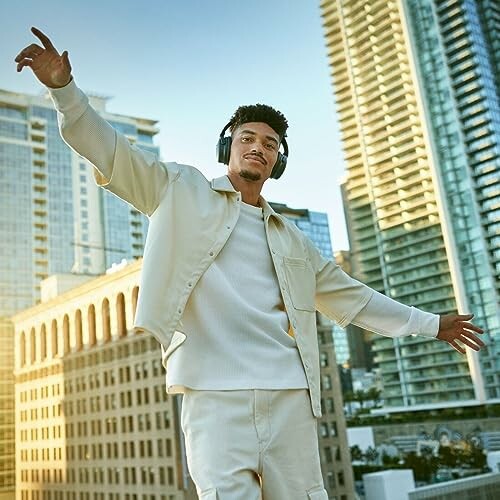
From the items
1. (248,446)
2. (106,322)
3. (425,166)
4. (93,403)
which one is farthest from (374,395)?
(248,446)

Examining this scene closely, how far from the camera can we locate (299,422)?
2.78 feet

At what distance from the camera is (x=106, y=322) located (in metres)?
24.8

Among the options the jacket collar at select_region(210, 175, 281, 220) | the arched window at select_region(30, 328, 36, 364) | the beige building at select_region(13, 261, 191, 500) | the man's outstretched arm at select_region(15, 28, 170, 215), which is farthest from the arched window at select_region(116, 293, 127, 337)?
the man's outstretched arm at select_region(15, 28, 170, 215)

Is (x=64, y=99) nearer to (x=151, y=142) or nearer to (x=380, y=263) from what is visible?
(x=380, y=263)

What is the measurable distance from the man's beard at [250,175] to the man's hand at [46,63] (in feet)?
0.98

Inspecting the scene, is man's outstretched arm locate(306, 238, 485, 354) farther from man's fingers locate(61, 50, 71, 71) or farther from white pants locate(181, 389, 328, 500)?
man's fingers locate(61, 50, 71, 71)

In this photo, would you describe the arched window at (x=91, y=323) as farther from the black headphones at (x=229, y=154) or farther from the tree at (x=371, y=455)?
the black headphones at (x=229, y=154)

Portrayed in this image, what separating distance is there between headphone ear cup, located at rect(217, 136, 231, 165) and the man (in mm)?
52

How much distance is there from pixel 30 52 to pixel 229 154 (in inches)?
14.9

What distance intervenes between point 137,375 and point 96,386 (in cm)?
314

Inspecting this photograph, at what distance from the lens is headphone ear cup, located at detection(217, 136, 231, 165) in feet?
3.41

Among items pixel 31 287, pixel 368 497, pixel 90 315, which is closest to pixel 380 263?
pixel 368 497

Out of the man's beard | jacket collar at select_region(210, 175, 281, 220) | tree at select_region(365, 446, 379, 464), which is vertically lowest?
tree at select_region(365, 446, 379, 464)

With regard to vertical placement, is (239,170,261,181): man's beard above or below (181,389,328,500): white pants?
above
